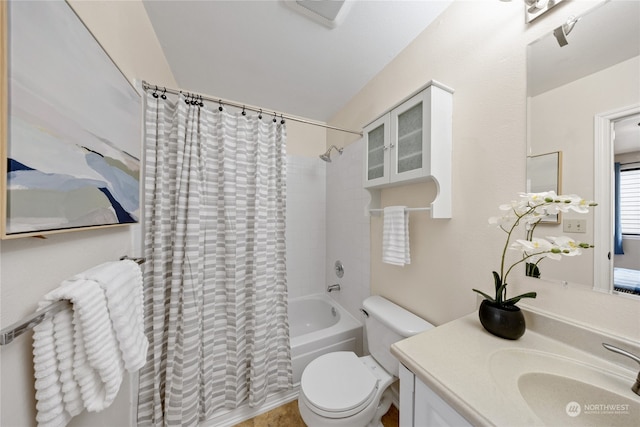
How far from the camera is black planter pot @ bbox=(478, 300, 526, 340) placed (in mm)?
705

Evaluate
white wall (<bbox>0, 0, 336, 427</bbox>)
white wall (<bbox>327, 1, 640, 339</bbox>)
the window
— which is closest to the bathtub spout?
white wall (<bbox>327, 1, 640, 339</bbox>)

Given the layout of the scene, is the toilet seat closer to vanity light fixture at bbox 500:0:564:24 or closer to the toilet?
the toilet

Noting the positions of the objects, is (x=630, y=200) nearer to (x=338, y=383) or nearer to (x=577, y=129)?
(x=577, y=129)

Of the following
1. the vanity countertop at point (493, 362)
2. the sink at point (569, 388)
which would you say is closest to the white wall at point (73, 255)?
the vanity countertop at point (493, 362)

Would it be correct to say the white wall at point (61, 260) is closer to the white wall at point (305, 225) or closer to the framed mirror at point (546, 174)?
the white wall at point (305, 225)

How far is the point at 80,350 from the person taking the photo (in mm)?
484

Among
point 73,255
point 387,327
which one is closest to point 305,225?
point 387,327

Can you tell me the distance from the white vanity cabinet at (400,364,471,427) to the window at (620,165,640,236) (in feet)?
2.40

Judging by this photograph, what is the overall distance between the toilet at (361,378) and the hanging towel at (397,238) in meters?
0.33

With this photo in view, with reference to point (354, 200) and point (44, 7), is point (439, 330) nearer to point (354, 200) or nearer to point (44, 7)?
point (354, 200)

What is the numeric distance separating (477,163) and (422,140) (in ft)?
0.87

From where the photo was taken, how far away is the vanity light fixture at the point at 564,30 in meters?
0.71

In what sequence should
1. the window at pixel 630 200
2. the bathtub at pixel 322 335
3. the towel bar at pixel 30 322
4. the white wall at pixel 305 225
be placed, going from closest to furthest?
the towel bar at pixel 30 322 < the window at pixel 630 200 < the bathtub at pixel 322 335 < the white wall at pixel 305 225

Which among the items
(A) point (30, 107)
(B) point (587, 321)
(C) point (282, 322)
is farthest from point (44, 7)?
(B) point (587, 321)
